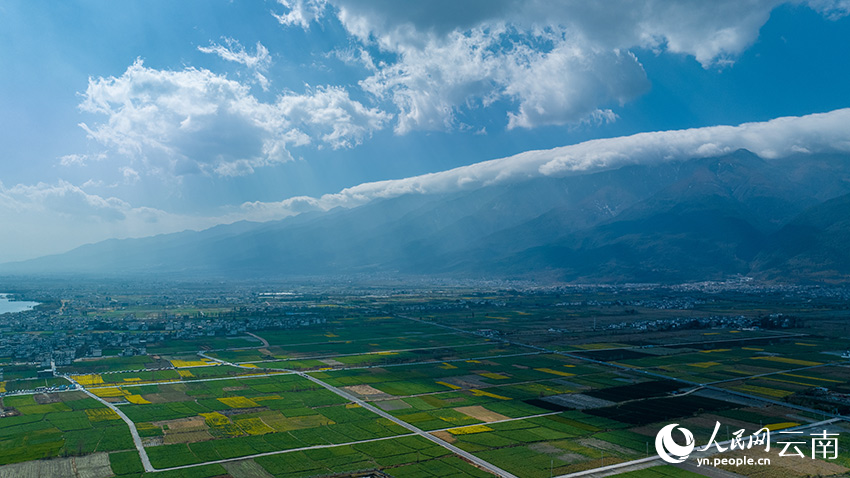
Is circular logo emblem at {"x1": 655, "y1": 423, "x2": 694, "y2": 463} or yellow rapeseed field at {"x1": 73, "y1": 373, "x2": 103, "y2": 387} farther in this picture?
yellow rapeseed field at {"x1": 73, "y1": 373, "x2": 103, "y2": 387}

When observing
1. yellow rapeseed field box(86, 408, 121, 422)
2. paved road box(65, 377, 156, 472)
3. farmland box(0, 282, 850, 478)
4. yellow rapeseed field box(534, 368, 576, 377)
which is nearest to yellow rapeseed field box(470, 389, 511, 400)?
farmland box(0, 282, 850, 478)

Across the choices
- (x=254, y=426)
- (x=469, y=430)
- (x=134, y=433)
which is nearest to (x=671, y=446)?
(x=469, y=430)

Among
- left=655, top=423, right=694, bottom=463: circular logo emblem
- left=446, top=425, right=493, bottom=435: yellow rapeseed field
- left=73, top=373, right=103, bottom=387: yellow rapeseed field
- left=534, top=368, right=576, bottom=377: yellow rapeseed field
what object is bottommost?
left=73, top=373, right=103, bottom=387: yellow rapeseed field

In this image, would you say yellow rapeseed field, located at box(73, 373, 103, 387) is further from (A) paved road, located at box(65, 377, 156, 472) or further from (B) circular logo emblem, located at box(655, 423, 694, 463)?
(B) circular logo emblem, located at box(655, 423, 694, 463)

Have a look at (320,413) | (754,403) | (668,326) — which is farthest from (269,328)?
(754,403)

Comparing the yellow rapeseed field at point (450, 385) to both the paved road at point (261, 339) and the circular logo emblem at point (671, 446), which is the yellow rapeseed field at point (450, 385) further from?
the paved road at point (261, 339)

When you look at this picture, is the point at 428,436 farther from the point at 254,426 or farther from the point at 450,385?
the point at 450,385

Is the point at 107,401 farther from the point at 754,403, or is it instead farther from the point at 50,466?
the point at 754,403
